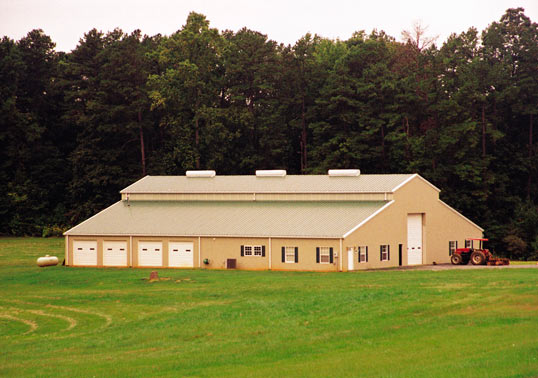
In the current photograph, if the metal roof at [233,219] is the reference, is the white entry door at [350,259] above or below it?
below

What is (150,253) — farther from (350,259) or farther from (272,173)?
(350,259)

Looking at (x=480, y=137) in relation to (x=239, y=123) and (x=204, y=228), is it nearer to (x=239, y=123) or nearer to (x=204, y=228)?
(x=239, y=123)

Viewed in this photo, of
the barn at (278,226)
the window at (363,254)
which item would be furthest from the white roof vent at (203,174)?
the window at (363,254)

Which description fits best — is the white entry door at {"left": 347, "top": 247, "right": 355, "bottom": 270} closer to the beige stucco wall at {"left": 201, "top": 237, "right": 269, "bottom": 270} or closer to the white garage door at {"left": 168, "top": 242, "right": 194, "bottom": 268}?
the beige stucco wall at {"left": 201, "top": 237, "right": 269, "bottom": 270}

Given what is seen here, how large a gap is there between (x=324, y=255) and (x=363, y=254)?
3.01 meters

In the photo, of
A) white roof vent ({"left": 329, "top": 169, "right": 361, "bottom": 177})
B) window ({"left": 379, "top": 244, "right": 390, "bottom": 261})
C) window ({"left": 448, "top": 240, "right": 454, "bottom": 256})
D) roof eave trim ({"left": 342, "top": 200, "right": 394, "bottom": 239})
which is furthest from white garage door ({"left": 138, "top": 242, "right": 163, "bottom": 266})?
window ({"left": 448, "top": 240, "right": 454, "bottom": 256})

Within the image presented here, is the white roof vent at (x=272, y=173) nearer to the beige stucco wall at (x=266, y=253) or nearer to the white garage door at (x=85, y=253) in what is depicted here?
the beige stucco wall at (x=266, y=253)

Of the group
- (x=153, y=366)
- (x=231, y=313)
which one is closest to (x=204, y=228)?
(x=231, y=313)

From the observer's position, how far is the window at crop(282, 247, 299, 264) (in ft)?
188

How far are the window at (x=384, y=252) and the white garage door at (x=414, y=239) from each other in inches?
121

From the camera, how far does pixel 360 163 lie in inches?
3442

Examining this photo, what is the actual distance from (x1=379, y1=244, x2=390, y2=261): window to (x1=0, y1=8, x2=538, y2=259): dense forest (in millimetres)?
22716

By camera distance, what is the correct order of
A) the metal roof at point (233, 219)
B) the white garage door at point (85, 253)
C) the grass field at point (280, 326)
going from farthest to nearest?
the white garage door at point (85, 253) < the metal roof at point (233, 219) < the grass field at point (280, 326)

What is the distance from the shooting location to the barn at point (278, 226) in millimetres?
57406
